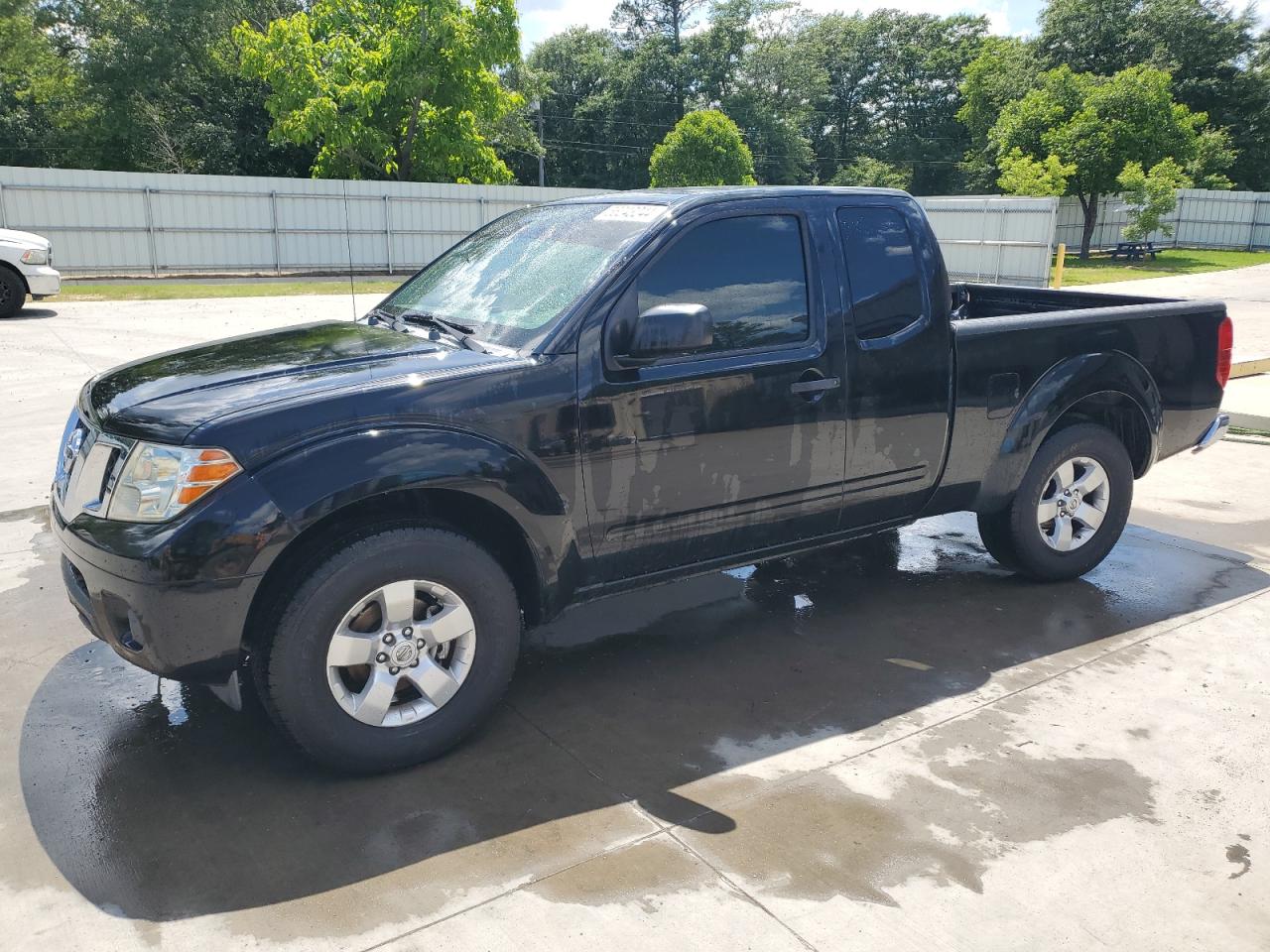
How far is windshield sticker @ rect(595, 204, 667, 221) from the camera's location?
162 inches

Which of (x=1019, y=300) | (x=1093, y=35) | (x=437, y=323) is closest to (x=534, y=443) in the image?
(x=437, y=323)

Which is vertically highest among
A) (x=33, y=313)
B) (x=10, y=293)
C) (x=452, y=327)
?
(x=452, y=327)

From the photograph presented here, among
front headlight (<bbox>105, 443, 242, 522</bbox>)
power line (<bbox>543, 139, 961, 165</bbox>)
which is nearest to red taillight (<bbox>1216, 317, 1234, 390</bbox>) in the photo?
front headlight (<bbox>105, 443, 242, 522</bbox>)

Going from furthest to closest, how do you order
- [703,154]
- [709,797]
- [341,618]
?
[703,154]
[709,797]
[341,618]

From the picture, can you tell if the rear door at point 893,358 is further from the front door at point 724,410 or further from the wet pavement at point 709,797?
the wet pavement at point 709,797

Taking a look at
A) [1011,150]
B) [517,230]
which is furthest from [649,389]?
[1011,150]

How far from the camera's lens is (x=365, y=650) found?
3.42m

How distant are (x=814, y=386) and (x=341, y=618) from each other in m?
2.02

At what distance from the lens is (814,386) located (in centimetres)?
427

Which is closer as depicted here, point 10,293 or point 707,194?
point 707,194

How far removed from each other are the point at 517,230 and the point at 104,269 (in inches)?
961

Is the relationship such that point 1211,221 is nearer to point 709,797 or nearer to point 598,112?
point 598,112

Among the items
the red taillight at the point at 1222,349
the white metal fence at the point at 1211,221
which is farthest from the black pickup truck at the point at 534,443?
the white metal fence at the point at 1211,221

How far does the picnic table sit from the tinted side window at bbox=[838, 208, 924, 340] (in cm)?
3234
